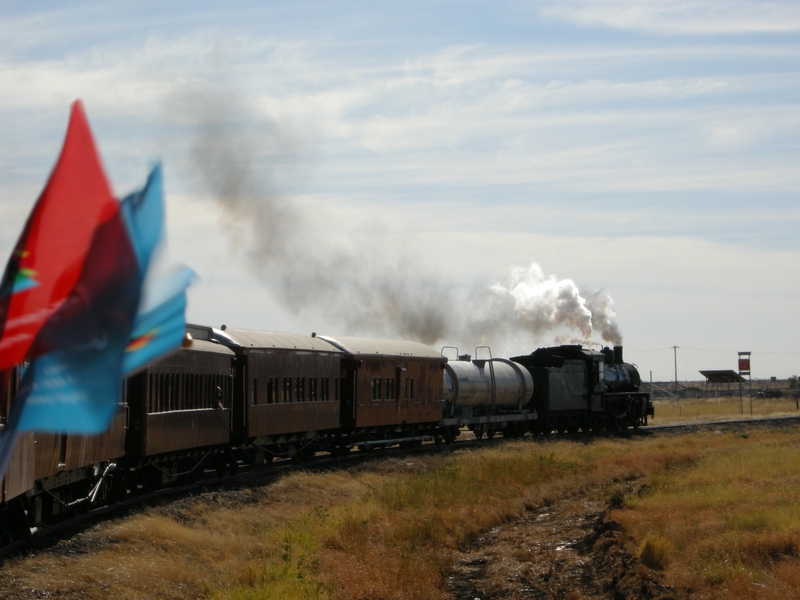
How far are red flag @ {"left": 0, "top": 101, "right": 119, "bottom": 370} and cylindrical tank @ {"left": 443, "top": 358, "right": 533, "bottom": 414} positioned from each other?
100 ft

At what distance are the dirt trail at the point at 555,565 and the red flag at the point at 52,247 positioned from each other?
10.2m

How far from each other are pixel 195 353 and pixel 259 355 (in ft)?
13.1

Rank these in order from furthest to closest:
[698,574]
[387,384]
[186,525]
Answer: [387,384], [186,525], [698,574]

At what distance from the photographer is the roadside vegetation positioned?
1197 centimetres

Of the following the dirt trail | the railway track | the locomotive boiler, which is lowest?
the dirt trail

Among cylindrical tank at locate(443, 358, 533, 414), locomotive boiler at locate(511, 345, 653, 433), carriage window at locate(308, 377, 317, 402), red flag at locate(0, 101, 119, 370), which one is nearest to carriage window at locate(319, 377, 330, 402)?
carriage window at locate(308, 377, 317, 402)

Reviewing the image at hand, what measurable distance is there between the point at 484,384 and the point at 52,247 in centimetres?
3224

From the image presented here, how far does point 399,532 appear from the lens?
1698 centimetres

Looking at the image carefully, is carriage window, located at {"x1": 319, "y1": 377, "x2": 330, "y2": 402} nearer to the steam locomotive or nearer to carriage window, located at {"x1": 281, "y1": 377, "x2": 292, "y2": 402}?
the steam locomotive

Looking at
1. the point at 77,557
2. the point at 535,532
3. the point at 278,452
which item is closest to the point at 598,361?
the point at 278,452

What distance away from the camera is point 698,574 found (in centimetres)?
1349

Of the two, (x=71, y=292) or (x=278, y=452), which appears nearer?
(x=71, y=292)

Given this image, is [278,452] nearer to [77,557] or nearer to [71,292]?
[77,557]

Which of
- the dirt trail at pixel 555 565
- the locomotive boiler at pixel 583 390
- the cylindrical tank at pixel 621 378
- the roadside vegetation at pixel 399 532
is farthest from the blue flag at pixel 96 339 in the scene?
the cylindrical tank at pixel 621 378
